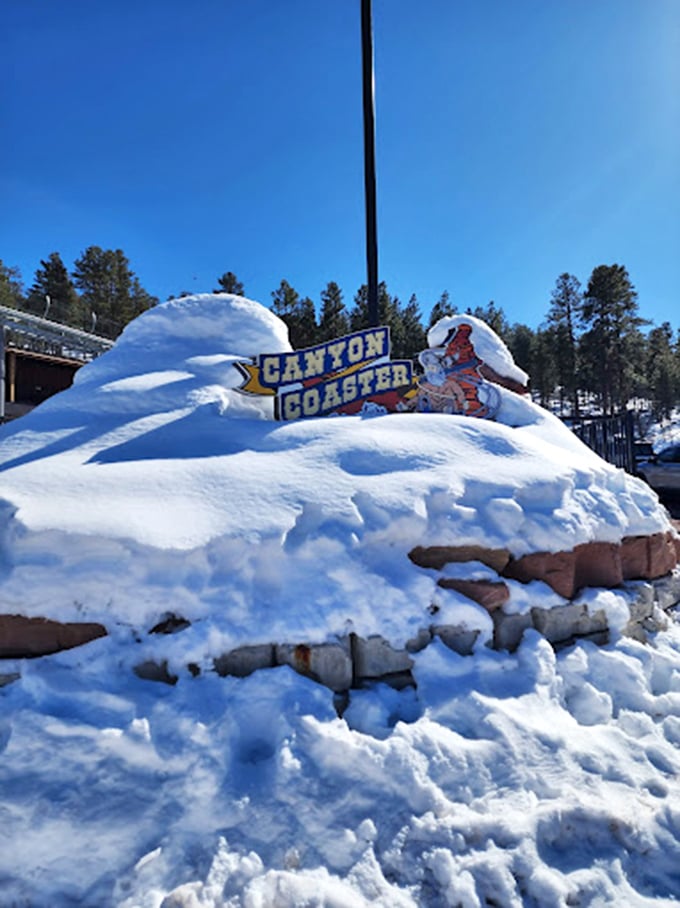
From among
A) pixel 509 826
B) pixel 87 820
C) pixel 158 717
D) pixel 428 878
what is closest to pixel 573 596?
pixel 509 826

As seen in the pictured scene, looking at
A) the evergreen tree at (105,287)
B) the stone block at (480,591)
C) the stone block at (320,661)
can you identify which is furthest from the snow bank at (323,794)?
the evergreen tree at (105,287)

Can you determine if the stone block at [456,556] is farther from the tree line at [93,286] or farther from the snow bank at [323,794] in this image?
the tree line at [93,286]

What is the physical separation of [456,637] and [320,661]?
3.28ft

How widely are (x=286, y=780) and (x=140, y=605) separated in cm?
132

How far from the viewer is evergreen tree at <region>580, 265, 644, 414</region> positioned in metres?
35.4

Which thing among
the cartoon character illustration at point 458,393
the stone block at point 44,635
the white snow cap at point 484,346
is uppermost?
the white snow cap at point 484,346

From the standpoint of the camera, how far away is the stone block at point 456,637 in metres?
3.05

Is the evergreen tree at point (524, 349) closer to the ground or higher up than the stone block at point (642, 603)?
higher up

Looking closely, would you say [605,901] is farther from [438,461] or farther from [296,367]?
[296,367]

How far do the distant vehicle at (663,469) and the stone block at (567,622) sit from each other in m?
11.1

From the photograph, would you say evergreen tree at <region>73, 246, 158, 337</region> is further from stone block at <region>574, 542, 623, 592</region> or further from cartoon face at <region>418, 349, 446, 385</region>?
stone block at <region>574, 542, 623, 592</region>

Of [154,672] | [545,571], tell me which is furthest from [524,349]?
[154,672]

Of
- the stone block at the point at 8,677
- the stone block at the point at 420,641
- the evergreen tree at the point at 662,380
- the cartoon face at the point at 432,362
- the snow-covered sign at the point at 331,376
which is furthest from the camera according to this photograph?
the evergreen tree at the point at 662,380

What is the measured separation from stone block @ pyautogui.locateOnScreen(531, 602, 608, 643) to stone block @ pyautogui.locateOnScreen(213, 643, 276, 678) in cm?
207
